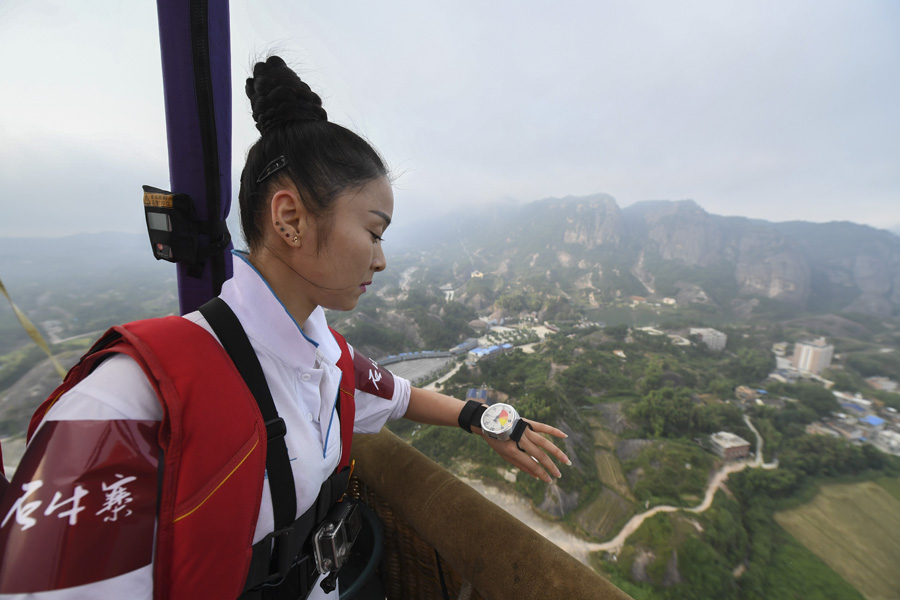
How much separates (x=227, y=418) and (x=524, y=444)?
81cm

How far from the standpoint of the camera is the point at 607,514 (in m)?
3.07

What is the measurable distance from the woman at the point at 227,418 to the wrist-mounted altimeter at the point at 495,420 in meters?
0.14

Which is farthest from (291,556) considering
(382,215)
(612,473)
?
(612,473)

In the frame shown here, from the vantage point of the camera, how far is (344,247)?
0.67 m

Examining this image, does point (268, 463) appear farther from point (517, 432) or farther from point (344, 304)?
point (517, 432)

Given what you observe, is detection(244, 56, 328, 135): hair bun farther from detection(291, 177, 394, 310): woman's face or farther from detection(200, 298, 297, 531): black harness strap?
detection(200, 298, 297, 531): black harness strap

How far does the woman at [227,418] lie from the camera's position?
13.6 inches

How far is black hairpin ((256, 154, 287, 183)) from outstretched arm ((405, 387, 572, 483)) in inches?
31.8

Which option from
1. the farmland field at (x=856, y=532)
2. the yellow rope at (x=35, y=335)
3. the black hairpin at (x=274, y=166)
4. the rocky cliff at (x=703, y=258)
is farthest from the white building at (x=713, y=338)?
the yellow rope at (x=35, y=335)

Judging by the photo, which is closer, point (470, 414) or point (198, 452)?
point (198, 452)

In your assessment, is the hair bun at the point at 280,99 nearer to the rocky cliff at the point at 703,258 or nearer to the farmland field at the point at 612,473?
the farmland field at the point at 612,473

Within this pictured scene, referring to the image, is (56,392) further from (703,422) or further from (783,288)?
(783,288)

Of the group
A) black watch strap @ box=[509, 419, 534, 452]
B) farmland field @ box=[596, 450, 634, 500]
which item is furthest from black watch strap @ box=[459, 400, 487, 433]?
farmland field @ box=[596, 450, 634, 500]

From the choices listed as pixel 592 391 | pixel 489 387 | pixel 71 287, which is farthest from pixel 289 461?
pixel 592 391
